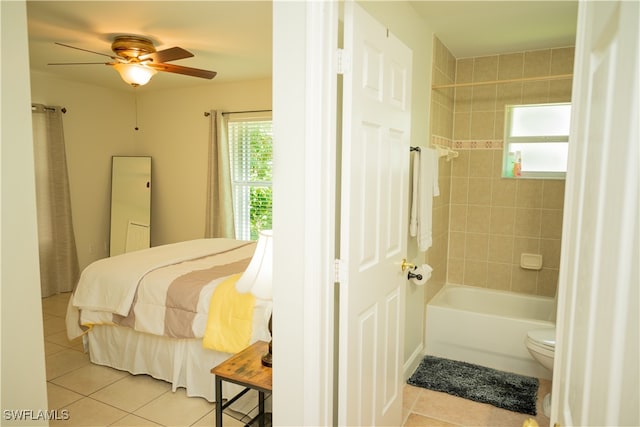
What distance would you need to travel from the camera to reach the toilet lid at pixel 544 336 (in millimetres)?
2703

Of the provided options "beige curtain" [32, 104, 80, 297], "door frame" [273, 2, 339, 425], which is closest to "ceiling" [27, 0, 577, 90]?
"beige curtain" [32, 104, 80, 297]

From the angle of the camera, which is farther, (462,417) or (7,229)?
(462,417)

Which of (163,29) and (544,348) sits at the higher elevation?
(163,29)

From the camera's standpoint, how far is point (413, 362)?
3197mm

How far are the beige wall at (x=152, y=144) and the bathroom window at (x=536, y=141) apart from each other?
278 cm

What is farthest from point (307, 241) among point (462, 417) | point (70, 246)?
point (70, 246)

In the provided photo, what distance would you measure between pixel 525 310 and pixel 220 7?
11.7 ft

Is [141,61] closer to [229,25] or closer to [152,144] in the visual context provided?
[229,25]

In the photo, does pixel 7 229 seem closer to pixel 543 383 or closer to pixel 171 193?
pixel 543 383

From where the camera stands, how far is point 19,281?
1.04m

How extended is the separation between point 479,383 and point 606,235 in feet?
9.43

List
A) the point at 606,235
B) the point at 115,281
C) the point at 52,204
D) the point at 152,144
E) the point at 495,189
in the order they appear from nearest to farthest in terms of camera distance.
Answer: the point at 606,235 → the point at 115,281 → the point at 495,189 → the point at 52,204 → the point at 152,144

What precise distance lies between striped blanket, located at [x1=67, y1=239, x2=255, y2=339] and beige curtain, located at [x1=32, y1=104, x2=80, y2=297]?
223cm

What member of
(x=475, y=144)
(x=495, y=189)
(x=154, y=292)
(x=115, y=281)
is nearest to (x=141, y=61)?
(x=115, y=281)
